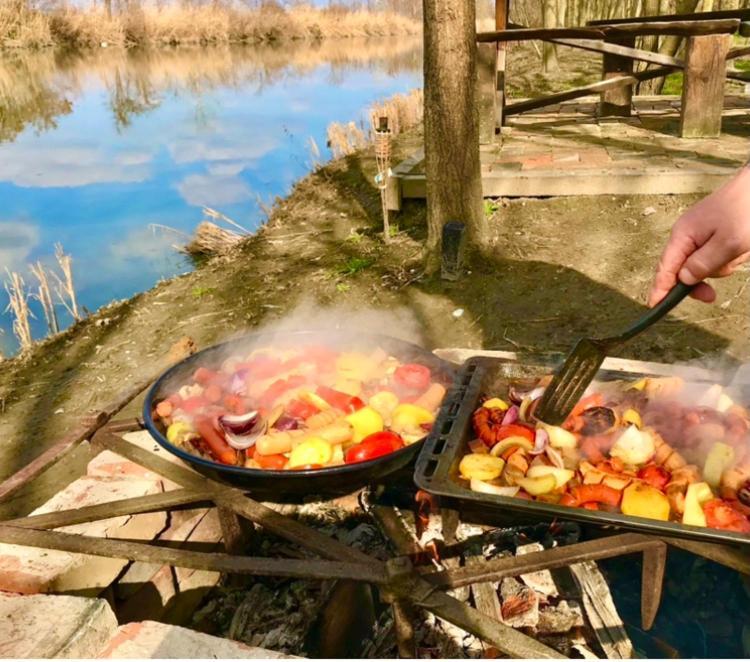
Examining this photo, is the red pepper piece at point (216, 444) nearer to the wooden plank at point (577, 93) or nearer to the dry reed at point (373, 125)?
the wooden plank at point (577, 93)

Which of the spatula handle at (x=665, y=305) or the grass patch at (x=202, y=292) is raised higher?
A: the spatula handle at (x=665, y=305)

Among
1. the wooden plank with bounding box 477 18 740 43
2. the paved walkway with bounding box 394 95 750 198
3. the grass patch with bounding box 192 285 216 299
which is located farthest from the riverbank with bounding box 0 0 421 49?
the wooden plank with bounding box 477 18 740 43

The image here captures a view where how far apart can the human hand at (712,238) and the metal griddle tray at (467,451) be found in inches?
24.6

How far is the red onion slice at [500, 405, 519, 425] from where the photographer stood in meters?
2.27

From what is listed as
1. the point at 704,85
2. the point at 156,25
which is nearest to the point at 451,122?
the point at 704,85

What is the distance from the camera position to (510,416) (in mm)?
2295

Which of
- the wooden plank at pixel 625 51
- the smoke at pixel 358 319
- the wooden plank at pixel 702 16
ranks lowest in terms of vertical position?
the smoke at pixel 358 319

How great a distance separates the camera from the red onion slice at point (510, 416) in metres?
2.27

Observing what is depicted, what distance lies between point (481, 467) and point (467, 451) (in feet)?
0.52

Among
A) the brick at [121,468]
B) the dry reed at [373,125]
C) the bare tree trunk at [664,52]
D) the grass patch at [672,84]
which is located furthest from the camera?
the grass patch at [672,84]

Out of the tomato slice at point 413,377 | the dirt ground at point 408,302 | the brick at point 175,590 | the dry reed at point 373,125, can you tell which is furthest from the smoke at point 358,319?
the dry reed at point 373,125

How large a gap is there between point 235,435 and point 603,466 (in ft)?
3.98

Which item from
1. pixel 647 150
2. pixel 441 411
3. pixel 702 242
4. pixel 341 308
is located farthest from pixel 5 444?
pixel 647 150

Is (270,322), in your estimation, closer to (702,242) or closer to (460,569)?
(460,569)
